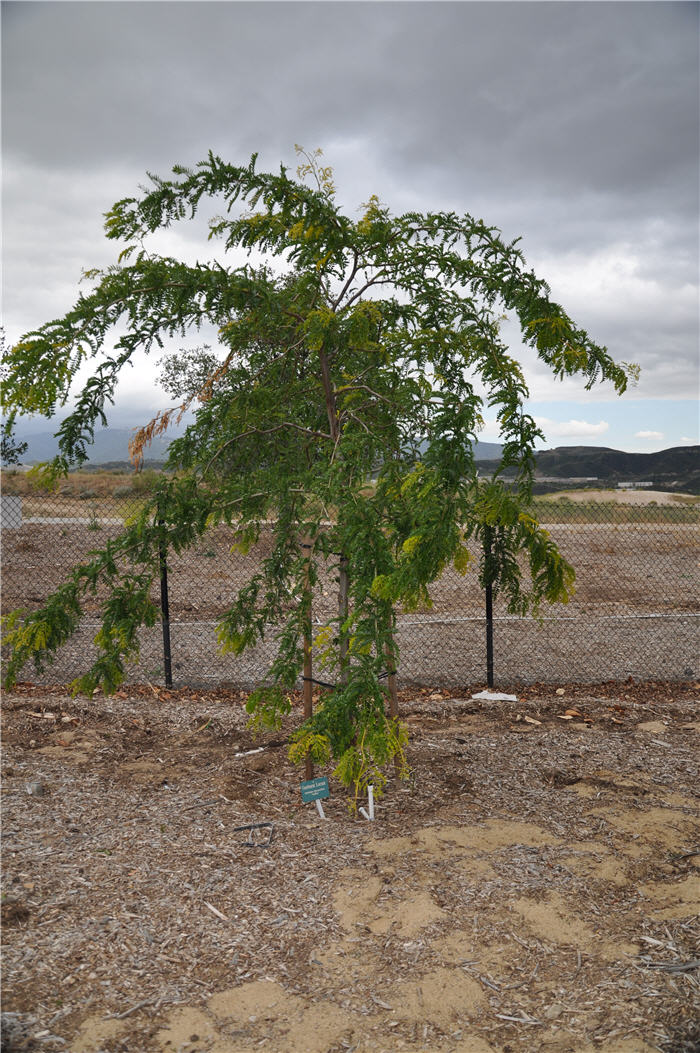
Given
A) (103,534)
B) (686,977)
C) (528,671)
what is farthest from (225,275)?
(103,534)

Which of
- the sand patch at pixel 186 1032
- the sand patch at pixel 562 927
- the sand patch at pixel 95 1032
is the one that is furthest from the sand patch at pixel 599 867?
the sand patch at pixel 95 1032

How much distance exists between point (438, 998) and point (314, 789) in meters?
1.49

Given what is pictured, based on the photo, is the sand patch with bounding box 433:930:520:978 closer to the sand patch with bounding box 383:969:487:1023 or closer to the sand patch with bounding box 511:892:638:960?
the sand patch with bounding box 383:969:487:1023

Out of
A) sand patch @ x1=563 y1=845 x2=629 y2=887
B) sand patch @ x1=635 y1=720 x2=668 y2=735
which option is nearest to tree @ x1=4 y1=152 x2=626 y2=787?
sand patch @ x1=563 y1=845 x2=629 y2=887

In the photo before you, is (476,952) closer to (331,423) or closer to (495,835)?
(495,835)

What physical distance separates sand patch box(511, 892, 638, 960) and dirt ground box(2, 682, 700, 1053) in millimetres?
10

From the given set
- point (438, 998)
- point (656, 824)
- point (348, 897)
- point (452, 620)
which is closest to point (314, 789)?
point (348, 897)

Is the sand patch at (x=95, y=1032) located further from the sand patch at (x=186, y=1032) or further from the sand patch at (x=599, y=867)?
the sand patch at (x=599, y=867)

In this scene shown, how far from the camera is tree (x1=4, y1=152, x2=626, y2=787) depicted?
3400 mm

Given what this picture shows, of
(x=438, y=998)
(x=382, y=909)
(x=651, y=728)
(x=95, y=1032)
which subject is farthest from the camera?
(x=651, y=728)

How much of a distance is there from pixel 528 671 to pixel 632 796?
3.16 meters

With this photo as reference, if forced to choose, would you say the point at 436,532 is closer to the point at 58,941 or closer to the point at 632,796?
the point at 58,941

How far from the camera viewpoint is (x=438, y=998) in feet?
9.78

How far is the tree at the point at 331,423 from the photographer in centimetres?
340
